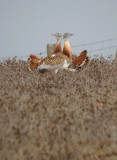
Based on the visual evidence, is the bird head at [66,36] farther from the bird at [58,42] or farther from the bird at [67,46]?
the bird at [58,42]

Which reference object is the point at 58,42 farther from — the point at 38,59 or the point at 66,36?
the point at 38,59

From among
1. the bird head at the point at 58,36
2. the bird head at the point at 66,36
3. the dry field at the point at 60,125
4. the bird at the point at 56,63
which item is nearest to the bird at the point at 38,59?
the bird head at the point at 58,36

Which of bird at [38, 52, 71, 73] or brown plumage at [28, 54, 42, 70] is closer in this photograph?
bird at [38, 52, 71, 73]

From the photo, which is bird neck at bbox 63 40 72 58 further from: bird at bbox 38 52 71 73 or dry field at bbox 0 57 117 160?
dry field at bbox 0 57 117 160

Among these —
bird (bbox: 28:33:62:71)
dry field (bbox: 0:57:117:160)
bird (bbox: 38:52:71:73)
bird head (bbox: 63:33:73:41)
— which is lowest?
dry field (bbox: 0:57:117:160)

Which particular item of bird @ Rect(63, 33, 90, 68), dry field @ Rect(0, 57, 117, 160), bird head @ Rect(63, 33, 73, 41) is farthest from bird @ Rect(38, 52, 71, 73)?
dry field @ Rect(0, 57, 117, 160)

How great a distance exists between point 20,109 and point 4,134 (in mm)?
850

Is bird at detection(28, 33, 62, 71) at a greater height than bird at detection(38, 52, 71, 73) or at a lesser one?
greater

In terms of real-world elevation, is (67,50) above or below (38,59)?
above

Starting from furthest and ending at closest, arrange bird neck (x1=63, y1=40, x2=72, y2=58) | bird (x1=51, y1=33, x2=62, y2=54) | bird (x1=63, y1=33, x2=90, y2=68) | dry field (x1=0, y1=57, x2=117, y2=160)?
bird (x1=51, y1=33, x2=62, y2=54), bird neck (x1=63, y1=40, x2=72, y2=58), bird (x1=63, y1=33, x2=90, y2=68), dry field (x1=0, y1=57, x2=117, y2=160)

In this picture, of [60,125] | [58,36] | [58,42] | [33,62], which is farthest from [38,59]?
[60,125]

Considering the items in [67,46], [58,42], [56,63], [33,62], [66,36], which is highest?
[66,36]

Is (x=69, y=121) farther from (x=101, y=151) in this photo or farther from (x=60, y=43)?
(x=60, y=43)

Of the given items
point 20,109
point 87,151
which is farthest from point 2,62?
point 87,151
